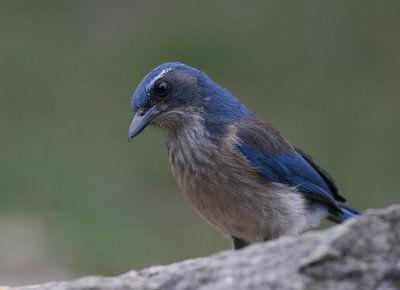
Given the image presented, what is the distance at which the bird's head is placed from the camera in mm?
6309

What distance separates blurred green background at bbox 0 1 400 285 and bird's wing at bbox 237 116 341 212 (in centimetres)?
354

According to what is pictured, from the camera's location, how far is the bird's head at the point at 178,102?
631 cm

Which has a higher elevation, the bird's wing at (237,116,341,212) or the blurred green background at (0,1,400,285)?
the blurred green background at (0,1,400,285)

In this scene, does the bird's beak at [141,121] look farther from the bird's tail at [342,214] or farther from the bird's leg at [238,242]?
Result: the bird's tail at [342,214]

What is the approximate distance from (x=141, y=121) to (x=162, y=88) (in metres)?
0.32

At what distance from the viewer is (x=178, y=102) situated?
6.45 m

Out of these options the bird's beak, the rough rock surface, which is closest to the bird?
the bird's beak

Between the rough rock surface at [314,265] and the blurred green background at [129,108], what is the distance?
533 centimetres

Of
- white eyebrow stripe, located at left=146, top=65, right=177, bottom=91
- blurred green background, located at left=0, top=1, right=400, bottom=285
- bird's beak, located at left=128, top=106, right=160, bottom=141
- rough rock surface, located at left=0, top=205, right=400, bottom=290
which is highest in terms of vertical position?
blurred green background, located at left=0, top=1, right=400, bottom=285

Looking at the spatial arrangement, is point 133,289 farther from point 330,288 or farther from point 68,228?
point 68,228

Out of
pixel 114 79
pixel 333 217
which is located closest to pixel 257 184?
pixel 333 217

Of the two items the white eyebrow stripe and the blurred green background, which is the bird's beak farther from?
the blurred green background

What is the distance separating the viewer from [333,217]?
270 inches

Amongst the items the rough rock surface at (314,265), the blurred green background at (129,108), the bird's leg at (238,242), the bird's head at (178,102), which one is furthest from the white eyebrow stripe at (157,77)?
the blurred green background at (129,108)
